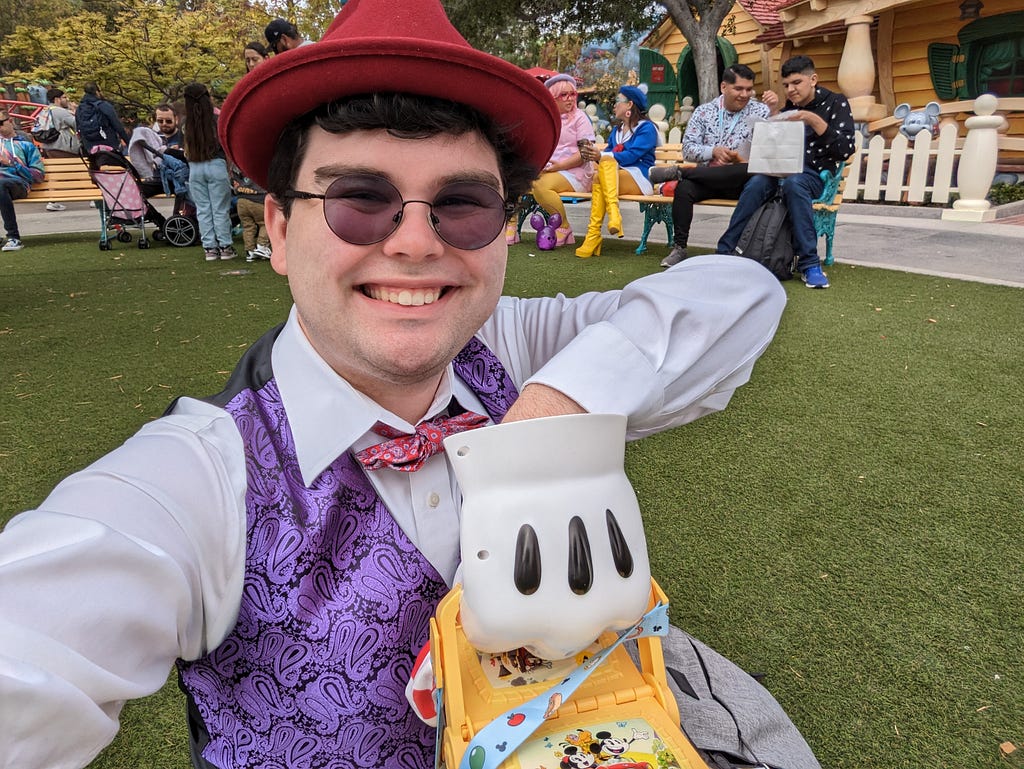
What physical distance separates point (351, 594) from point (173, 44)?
18656 mm

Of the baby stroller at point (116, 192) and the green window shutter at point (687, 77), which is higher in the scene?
the green window shutter at point (687, 77)

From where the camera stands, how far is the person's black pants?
6.33m

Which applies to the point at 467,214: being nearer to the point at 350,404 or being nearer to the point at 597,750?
the point at 350,404

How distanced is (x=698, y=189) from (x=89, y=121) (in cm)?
769

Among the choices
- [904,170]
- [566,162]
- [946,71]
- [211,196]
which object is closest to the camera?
[211,196]

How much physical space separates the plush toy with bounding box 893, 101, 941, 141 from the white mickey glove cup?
1155 centimetres

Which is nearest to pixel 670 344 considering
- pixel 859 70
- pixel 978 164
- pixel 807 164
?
pixel 807 164

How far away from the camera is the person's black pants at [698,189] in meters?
6.33

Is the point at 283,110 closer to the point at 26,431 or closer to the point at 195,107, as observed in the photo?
the point at 26,431

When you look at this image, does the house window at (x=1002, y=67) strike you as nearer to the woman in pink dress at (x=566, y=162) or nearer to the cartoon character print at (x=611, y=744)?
the woman in pink dress at (x=566, y=162)

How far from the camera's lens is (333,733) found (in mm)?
1061

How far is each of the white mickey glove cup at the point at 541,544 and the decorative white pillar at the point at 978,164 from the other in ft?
28.5

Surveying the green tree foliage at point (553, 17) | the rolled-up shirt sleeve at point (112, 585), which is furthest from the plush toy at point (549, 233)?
the green tree foliage at point (553, 17)

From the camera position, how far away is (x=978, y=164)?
776cm
